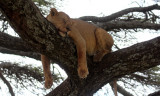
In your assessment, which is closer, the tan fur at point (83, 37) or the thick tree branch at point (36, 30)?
the thick tree branch at point (36, 30)

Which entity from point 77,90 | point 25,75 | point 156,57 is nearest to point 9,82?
point 25,75

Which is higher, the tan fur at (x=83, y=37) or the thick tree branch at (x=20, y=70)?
the tan fur at (x=83, y=37)

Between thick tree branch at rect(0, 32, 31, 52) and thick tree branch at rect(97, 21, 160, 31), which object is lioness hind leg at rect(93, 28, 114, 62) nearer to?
thick tree branch at rect(0, 32, 31, 52)

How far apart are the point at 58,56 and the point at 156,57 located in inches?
31.5

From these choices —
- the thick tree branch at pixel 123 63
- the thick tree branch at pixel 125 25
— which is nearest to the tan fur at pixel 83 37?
the thick tree branch at pixel 123 63

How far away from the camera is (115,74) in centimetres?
240

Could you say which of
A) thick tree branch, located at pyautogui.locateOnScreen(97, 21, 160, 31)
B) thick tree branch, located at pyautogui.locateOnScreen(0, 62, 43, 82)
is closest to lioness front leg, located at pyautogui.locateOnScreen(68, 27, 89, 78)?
thick tree branch, located at pyautogui.locateOnScreen(97, 21, 160, 31)

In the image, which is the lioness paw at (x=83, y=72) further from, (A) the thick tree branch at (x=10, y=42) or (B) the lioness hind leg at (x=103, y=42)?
(A) the thick tree branch at (x=10, y=42)

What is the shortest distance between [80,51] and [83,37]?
1.08 ft

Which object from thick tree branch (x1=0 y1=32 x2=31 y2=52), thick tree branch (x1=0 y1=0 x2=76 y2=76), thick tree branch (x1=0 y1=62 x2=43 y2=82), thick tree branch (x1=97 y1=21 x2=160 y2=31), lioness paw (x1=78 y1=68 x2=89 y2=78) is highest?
thick tree branch (x1=0 y1=0 x2=76 y2=76)

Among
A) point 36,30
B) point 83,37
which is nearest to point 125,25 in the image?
point 83,37

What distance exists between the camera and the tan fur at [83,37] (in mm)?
2193

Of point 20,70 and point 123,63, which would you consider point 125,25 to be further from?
point 20,70

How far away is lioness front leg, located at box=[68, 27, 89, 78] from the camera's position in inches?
86.7
